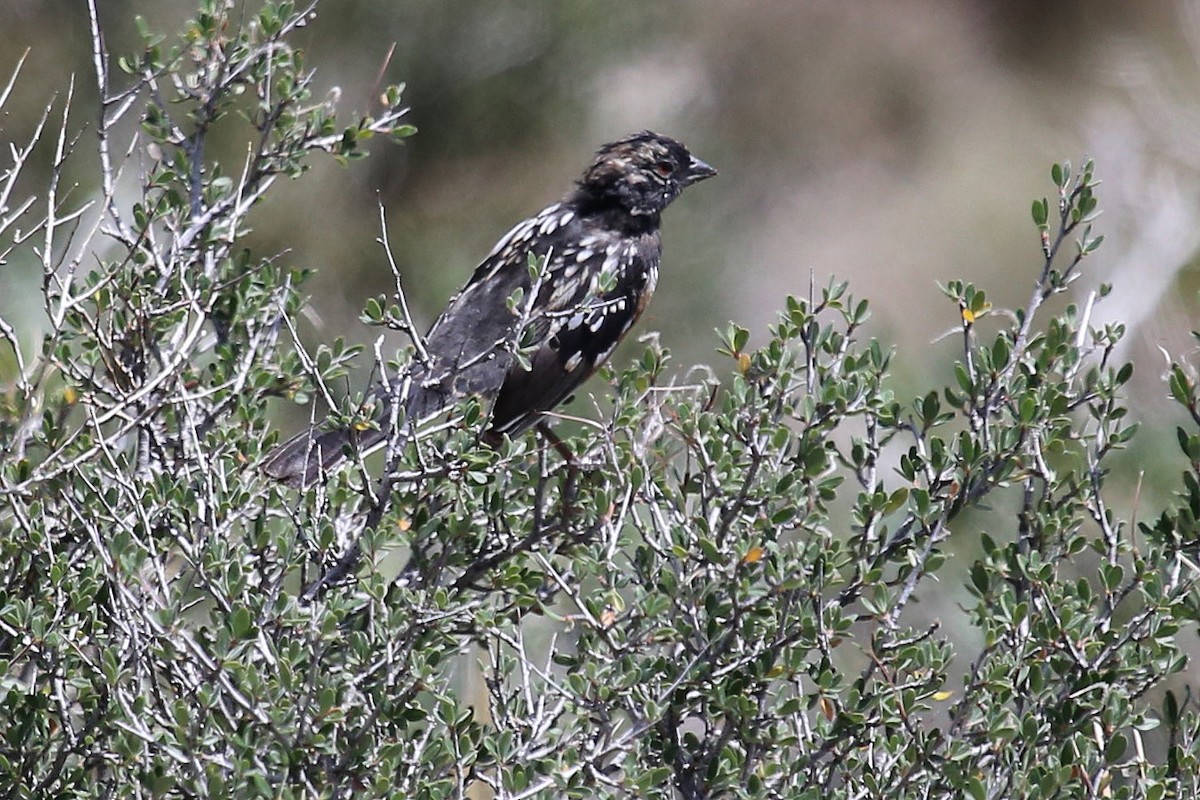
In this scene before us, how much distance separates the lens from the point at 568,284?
14.6 feet

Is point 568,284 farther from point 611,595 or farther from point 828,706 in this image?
point 828,706

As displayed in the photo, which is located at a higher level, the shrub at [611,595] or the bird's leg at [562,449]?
the bird's leg at [562,449]

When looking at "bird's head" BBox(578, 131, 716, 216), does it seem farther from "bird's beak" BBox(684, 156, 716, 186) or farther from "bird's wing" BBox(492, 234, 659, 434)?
"bird's wing" BBox(492, 234, 659, 434)

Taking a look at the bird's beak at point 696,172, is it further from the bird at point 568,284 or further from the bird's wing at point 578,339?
the bird's wing at point 578,339

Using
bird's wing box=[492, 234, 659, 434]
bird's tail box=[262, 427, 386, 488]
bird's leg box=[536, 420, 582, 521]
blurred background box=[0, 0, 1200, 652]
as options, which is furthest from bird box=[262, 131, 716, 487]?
blurred background box=[0, 0, 1200, 652]

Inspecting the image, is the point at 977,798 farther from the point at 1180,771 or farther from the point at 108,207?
the point at 108,207

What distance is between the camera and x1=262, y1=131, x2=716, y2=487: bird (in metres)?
4.04

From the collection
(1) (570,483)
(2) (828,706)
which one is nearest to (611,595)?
(2) (828,706)

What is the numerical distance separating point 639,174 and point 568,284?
705mm

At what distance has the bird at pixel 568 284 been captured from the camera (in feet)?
13.3

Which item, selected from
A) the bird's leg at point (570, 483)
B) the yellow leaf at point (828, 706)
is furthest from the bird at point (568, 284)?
the yellow leaf at point (828, 706)

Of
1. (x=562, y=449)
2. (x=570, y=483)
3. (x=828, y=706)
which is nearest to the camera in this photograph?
(x=828, y=706)

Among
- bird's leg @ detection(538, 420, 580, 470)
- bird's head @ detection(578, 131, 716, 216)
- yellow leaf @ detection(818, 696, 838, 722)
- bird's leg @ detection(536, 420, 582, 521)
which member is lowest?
yellow leaf @ detection(818, 696, 838, 722)

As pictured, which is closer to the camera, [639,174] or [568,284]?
[568,284]
